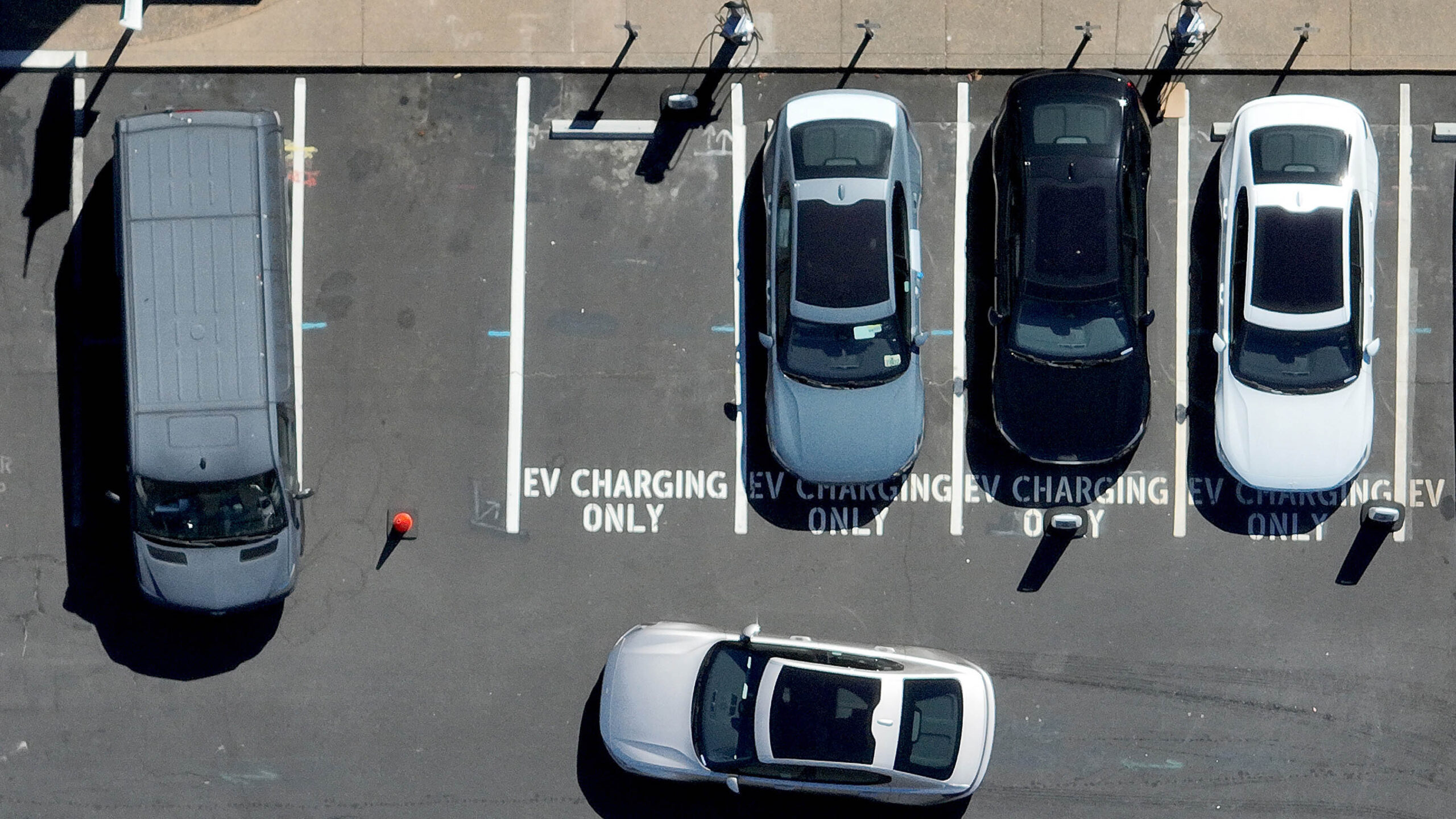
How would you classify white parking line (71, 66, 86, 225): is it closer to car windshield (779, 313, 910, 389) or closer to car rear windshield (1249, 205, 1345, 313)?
car windshield (779, 313, 910, 389)

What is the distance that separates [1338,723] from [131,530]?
13.3m

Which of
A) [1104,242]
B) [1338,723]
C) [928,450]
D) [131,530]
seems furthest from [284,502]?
Result: [1338,723]

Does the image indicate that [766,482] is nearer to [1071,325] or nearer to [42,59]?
[1071,325]

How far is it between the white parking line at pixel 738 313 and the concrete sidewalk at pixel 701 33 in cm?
81

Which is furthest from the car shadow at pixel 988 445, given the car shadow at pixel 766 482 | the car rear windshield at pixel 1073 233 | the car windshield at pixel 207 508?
the car windshield at pixel 207 508

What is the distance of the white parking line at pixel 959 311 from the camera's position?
495 inches

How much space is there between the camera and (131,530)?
11805 millimetres

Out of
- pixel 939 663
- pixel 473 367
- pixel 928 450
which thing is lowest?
pixel 939 663

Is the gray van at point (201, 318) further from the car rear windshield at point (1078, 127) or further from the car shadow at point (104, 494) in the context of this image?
the car rear windshield at point (1078, 127)

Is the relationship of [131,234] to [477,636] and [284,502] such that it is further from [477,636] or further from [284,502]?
[477,636]

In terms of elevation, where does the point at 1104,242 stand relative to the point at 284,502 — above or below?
above

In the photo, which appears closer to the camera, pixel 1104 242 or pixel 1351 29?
pixel 1104 242

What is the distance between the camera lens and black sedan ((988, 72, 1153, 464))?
1157 cm

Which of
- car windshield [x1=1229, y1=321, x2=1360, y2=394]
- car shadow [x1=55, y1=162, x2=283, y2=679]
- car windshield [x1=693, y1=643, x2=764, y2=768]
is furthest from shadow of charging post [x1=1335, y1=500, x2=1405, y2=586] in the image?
car shadow [x1=55, y1=162, x2=283, y2=679]
